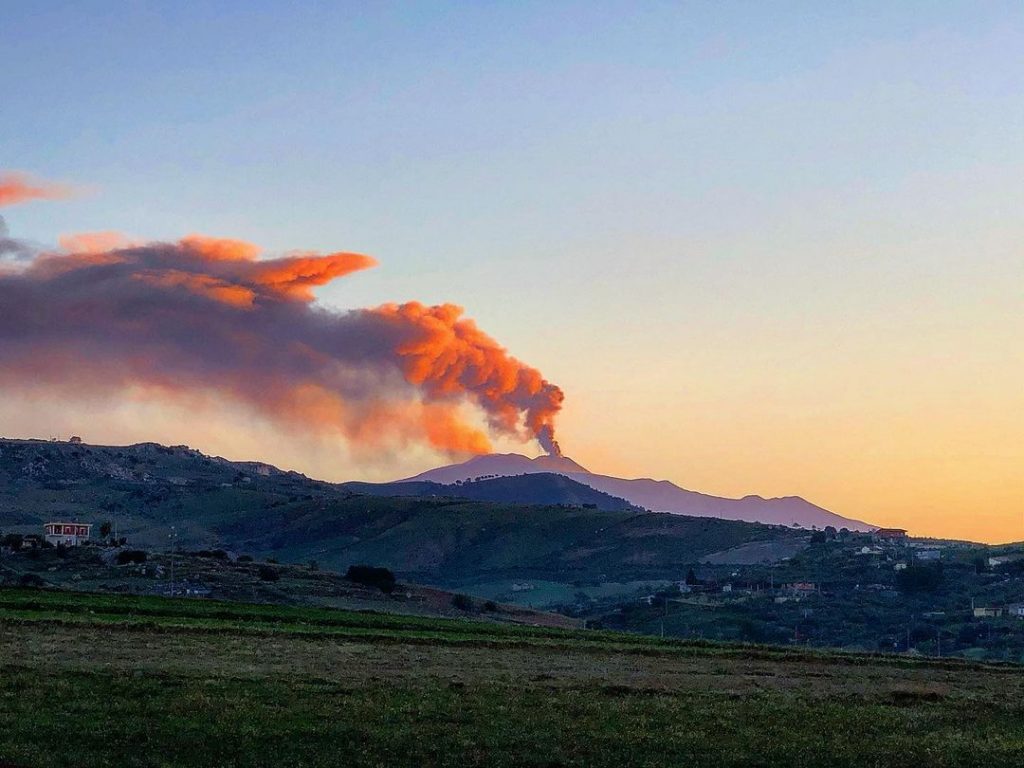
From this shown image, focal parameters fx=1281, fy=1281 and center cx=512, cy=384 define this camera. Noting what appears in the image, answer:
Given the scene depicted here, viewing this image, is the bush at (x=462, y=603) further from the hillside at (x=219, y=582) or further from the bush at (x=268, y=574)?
the bush at (x=268, y=574)

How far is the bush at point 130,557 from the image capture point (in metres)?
154

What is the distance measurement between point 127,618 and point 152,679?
36259 millimetres

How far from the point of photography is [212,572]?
150625mm

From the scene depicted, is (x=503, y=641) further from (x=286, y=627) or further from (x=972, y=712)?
(x=972, y=712)

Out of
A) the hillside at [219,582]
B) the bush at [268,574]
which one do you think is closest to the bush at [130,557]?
the hillside at [219,582]

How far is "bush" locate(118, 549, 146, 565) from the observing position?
154 meters

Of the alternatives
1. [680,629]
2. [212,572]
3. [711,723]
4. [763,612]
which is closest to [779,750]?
[711,723]

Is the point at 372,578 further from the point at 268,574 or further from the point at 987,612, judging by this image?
the point at 987,612

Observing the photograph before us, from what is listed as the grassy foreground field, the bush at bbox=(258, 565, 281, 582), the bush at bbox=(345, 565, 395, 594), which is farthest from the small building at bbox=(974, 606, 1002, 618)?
the grassy foreground field

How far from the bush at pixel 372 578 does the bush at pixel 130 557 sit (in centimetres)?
2872

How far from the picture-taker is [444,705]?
47000 mm

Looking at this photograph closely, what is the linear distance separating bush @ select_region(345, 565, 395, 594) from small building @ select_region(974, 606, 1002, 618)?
285ft

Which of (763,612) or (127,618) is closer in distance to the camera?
(127,618)

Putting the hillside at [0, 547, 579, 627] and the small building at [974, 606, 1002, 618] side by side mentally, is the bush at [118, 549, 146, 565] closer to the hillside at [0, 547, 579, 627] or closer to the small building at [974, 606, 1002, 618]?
the hillside at [0, 547, 579, 627]
